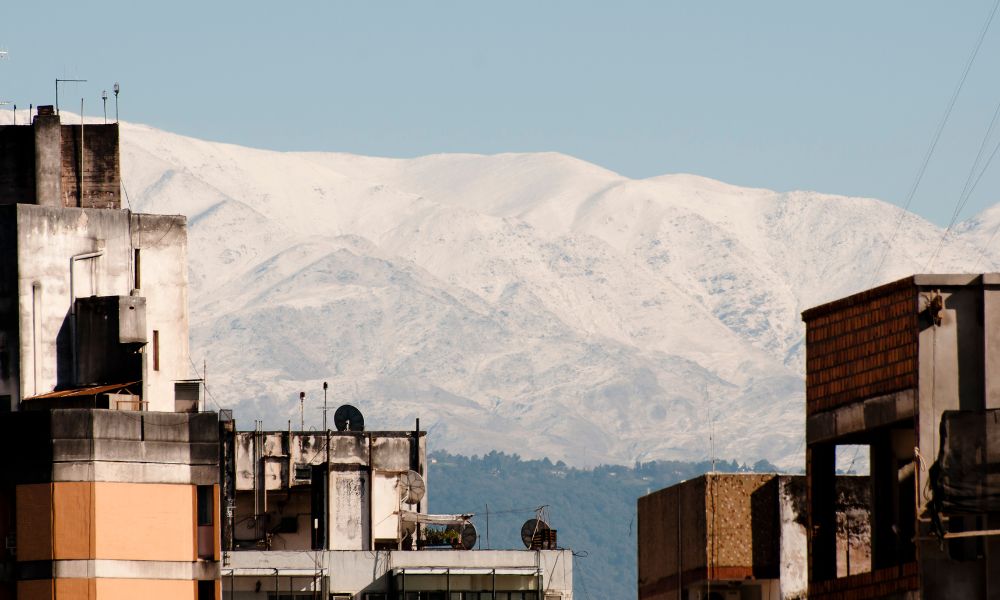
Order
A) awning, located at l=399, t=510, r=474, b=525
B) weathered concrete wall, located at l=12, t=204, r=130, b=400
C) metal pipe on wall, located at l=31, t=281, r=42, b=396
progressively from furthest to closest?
awning, located at l=399, t=510, r=474, b=525
weathered concrete wall, located at l=12, t=204, r=130, b=400
metal pipe on wall, located at l=31, t=281, r=42, b=396

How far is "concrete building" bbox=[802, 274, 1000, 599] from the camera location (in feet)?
164

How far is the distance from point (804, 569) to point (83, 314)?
29.6 meters

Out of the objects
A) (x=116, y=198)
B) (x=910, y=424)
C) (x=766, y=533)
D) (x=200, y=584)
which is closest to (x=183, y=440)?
(x=200, y=584)

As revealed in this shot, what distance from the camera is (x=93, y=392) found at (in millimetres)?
82750

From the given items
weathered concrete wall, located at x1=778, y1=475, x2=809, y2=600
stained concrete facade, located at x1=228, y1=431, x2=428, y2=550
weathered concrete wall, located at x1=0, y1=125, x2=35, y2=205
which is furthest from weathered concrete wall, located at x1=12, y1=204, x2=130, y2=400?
stained concrete facade, located at x1=228, y1=431, x2=428, y2=550

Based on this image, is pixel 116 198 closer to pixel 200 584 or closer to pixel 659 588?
pixel 200 584

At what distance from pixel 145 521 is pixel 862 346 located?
31476mm

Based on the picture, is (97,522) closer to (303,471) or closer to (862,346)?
(862,346)

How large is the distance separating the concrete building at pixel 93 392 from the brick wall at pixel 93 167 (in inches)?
2.1

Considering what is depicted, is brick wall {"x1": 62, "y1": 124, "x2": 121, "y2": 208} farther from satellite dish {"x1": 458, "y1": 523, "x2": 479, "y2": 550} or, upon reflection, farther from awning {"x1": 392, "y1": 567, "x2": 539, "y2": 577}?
satellite dish {"x1": 458, "y1": 523, "x2": 479, "y2": 550}

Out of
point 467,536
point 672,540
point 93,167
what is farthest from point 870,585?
point 467,536

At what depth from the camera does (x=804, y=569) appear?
6925cm

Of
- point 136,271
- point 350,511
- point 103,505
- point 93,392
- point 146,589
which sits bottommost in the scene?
point 146,589

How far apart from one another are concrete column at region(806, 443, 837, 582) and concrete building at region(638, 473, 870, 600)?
920 centimetres
